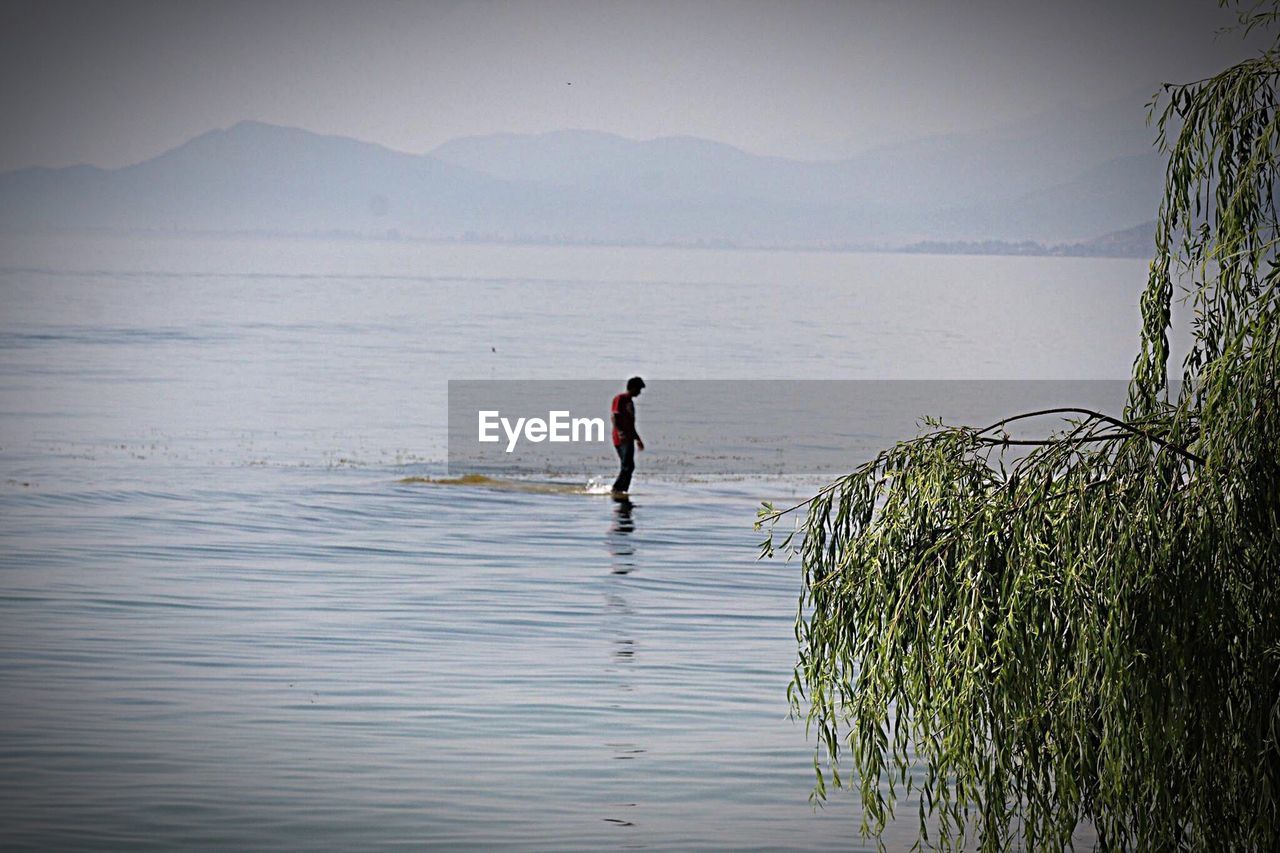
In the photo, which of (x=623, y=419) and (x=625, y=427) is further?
(x=625, y=427)

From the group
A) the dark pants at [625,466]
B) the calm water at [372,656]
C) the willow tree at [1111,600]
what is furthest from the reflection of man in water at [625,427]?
the willow tree at [1111,600]

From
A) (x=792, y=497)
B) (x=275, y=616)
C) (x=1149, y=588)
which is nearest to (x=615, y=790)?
(x=1149, y=588)

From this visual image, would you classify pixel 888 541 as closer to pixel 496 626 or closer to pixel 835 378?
pixel 496 626

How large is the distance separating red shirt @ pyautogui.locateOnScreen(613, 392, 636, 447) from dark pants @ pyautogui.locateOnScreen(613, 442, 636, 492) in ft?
0.58

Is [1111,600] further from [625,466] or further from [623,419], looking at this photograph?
[625,466]

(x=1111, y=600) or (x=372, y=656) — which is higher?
(x=1111, y=600)

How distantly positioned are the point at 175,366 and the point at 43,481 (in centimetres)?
6960

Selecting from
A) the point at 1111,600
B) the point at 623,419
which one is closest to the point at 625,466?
the point at 623,419

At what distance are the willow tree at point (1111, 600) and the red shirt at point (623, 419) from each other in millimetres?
25659

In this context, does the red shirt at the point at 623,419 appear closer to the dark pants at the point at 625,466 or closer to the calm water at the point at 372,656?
the dark pants at the point at 625,466

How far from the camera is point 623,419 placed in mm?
35062

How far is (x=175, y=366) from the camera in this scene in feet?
349

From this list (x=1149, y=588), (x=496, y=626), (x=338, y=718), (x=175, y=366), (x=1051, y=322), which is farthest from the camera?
(x=1051, y=322)

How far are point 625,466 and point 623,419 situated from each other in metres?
1.58
